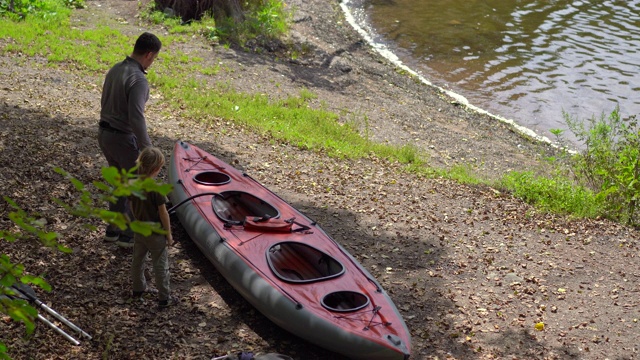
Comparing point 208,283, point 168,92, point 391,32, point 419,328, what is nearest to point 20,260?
point 208,283

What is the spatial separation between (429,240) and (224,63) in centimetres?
882

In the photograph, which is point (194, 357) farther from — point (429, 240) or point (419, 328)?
point (429, 240)

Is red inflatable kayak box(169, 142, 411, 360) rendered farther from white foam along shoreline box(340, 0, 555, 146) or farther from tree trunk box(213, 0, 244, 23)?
white foam along shoreline box(340, 0, 555, 146)

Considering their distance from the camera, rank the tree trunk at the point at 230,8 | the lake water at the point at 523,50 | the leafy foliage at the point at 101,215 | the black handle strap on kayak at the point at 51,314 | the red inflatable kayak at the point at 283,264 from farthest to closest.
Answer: the lake water at the point at 523,50, the tree trunk at the point at 230,8, the red inflatable kayak at the point at 283,264, the black handle strap on kayak at the point at 51,314, the leafy foliage at the point at 101,215

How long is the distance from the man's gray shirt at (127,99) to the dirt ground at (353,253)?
1.44 m

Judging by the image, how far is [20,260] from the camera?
710cm

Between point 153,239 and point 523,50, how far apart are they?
19.7 m

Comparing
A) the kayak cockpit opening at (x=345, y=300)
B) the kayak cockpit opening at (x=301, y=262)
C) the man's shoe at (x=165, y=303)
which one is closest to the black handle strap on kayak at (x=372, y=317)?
the kayak cockpit opening at (x=345, y=300)

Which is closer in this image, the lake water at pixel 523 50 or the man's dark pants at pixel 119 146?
the man's dark pants at pixel 119 146

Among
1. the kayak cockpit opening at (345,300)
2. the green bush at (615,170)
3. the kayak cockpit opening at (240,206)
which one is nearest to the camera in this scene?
the kayak cockpit opening at (345,300)

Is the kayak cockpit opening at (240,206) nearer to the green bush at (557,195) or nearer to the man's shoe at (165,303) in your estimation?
the man's shoe at (165,303)

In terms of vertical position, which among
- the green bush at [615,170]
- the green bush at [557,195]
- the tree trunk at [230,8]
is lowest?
the green bush at [557,195]

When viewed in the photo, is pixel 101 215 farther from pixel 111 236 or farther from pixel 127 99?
pixel 111 236

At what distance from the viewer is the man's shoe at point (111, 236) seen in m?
7.80
